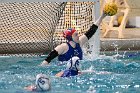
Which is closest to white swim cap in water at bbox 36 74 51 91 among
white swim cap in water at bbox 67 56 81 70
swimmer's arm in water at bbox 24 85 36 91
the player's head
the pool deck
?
swimmer's arm in water at bbox 24 85 36 91

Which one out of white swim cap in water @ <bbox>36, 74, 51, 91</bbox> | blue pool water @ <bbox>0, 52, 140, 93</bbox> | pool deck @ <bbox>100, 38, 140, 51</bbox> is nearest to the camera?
white swim cap in water @ <bbox>36, 74, 51, 91</bbox>

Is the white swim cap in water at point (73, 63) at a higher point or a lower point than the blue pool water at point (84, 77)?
higher

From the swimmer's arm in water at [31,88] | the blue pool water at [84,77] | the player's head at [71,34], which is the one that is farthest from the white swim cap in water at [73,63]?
the player's head at [71,34]

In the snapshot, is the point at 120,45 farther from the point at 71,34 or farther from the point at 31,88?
the point at 31,88

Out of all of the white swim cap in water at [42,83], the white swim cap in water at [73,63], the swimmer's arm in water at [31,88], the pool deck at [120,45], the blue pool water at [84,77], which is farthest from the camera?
the pool deck at [120,45]

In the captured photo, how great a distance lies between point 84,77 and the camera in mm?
6918

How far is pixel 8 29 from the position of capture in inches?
451

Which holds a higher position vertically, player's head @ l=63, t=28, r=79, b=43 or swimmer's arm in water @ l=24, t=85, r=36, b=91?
player's head @ l=63, t=28, r=79, b=43

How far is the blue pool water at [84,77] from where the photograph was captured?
20.0 feet

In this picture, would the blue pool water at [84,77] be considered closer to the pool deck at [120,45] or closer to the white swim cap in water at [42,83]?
the white swim cap in water at [42,83]

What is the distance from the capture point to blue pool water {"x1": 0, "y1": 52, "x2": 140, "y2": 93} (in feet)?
20.0

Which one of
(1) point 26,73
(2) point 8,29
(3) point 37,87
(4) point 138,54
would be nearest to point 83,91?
(3) point 37,87

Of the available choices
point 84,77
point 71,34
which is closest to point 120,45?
point 71,34

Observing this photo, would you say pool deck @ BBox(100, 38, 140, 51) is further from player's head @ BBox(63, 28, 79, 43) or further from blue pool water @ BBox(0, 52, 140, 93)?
player's head @ BBox(63, 28, 79, 43)
